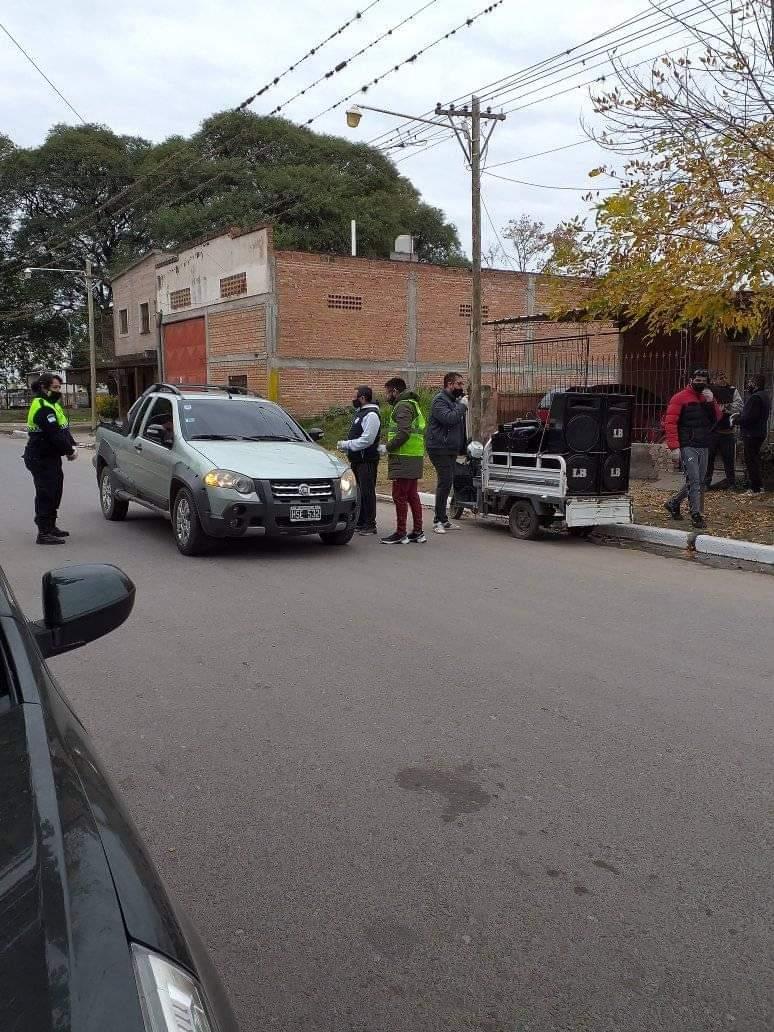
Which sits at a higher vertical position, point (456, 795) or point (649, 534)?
point (649, 534)

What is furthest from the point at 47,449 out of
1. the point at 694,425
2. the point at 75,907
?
the point at 75,907

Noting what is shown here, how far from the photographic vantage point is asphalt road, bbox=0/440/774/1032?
2666 mm

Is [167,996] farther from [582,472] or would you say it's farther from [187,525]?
[582,472]

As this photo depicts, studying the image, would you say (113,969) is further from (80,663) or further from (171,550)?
(171,550)

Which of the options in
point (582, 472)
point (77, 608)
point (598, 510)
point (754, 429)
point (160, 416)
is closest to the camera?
point (77, 608)

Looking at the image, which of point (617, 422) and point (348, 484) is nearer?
point (348, 484)

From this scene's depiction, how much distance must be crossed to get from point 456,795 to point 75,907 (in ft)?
8.65

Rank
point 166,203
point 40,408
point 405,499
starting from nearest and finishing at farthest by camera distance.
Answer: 1. point 40,408
2. point 405,499
3. point 166,203

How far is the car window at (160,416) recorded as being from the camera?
10482mm

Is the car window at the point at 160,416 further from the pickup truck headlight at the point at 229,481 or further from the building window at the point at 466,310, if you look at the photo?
the building window at the point at 466,310

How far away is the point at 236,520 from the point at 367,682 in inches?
157

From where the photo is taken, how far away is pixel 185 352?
1406 inches

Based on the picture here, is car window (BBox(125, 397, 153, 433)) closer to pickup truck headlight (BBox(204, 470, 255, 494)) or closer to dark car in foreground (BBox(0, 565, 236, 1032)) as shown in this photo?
pickup truck headlight (BBox(204, 470, 255, 494))

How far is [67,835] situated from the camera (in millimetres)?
1593
